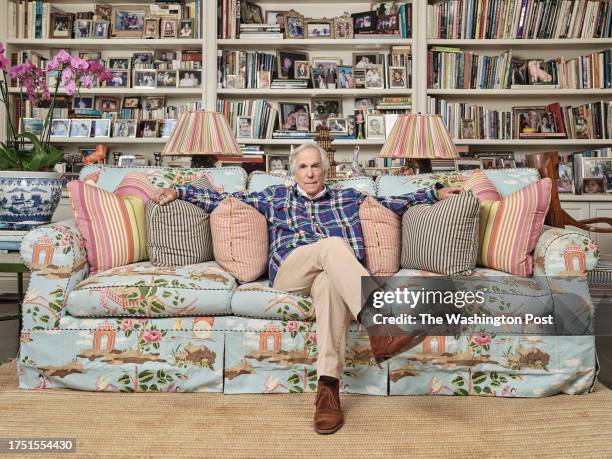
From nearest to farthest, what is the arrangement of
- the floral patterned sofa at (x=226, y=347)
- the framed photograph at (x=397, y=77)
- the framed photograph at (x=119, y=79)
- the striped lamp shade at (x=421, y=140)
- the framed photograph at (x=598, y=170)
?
the floral patterned sofa at (x=226, y=347), the striped lamp shade at (x=421, y=140), the framed photograph at (x=598, y=170), the framed photograph at (x=397, y=77), the framed photograph at (x=119, y=79)

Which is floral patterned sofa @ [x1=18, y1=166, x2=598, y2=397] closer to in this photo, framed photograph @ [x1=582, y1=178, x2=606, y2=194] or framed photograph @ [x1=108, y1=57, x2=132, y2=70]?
framed photograph @ [x1=582, y1=178, x2=606, y2=194]

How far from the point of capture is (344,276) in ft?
6.72

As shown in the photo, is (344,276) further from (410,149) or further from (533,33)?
(533,33)

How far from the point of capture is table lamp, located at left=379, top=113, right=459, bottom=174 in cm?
321

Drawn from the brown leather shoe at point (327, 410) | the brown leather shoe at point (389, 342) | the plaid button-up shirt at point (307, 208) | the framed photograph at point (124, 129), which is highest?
the framed photograph at point (124, 129)

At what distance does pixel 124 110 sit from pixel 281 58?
1.22 metres

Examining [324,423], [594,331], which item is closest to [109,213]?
[324,423]

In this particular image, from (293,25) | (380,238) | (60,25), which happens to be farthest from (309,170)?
(60,25)

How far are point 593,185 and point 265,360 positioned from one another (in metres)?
3.02

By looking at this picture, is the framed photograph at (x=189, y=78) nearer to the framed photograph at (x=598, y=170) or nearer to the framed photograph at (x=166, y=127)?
the framed photograph at (x=166, y=127)

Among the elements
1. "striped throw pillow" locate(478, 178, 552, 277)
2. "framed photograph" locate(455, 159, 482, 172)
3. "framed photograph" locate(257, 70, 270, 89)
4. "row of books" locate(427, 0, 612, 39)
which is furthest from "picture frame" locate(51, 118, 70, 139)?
"striped throw pillow" locate(478, 178, 552, 277)

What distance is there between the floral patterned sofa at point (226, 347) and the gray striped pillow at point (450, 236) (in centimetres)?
30

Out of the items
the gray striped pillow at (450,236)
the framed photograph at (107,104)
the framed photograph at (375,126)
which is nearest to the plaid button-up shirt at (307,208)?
the gray striped pillow at (450,236)

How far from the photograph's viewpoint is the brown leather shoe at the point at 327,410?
6.24 feet
